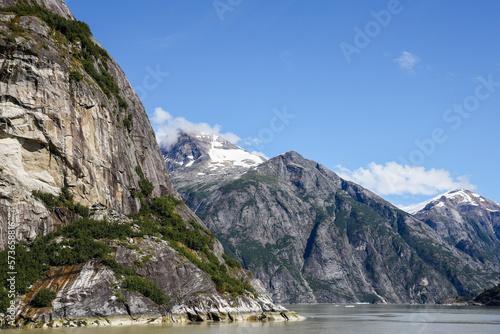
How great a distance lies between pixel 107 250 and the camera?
8131 centimetres

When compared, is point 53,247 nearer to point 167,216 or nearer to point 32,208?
point 32,208

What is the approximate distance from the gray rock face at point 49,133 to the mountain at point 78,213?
201 millimetres

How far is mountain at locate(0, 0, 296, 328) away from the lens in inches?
2852

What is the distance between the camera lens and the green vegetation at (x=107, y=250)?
72312 mm

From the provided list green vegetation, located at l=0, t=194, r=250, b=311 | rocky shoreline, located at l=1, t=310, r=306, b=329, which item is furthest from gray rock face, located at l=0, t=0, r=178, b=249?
rocky shoreline, located at l=1, t=310, r=306, b=329

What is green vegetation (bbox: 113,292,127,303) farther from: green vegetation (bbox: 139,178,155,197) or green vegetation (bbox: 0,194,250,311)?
green vegetation (bbox: 139,178,155,197)

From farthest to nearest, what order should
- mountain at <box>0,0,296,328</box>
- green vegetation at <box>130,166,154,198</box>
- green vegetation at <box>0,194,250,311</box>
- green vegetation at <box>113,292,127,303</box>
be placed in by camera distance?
1. green vegetation at <box>130,166,154,198</box>
2. green vegetation at <box>113,292,127,303</box>
3. mountain at <box>0,0,296,328</box>
4. green vegetation at <box>0,194,250,311</box>

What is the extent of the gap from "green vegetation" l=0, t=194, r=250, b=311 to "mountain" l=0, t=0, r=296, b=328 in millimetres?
225

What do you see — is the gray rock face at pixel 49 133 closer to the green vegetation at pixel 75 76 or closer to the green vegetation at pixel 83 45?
the green vegetation at pixel 75 76

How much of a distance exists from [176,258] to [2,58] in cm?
4842

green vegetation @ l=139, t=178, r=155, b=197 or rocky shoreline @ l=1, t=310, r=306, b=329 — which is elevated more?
green vegetation @ l=139, t=178, r=155, b=197

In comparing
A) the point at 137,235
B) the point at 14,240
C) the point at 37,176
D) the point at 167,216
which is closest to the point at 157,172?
the point at 167,216

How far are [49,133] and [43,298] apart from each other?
3128 centimetres

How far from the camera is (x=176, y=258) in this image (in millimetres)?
90562
